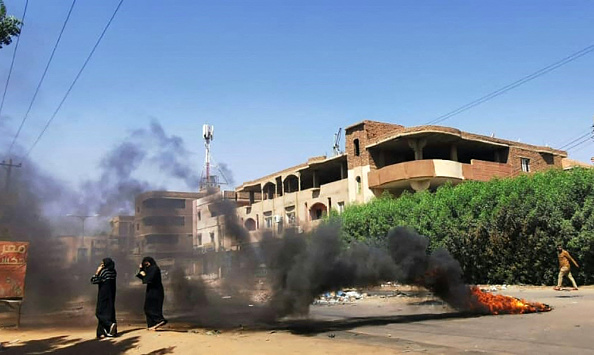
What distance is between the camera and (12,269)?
1293cm

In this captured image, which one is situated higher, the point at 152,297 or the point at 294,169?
the point at 294,169

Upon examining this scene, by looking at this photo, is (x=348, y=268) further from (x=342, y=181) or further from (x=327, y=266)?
(x=342, y=181)

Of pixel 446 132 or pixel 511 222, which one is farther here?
pixel 446 132

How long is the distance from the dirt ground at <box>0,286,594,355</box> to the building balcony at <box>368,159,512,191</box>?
2032 centimetres

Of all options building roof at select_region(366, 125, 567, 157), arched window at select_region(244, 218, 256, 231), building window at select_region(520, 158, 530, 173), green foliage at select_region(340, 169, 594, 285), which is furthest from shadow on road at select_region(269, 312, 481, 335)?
building window at select_region(520, 158, 530, 173)

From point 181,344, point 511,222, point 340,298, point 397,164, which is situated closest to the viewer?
point 181,344

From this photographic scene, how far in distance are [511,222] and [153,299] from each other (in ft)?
59.8

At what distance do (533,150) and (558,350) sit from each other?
123 ft

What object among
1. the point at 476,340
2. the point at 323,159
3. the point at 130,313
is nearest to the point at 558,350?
the point at 476,340

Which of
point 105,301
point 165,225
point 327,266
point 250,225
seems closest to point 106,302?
point 105,301

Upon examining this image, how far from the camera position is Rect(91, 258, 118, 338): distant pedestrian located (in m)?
10.6

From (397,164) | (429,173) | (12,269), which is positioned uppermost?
(397,164)

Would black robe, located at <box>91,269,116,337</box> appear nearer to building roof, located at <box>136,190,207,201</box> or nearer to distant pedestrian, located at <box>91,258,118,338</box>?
distant pedestrian, located at <box>91,258,118,338</box>

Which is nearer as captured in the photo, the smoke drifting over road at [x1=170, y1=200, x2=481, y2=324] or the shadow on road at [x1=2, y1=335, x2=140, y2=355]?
the shadow on road at [x1=2, y1=335, x2=140, y2=355]
